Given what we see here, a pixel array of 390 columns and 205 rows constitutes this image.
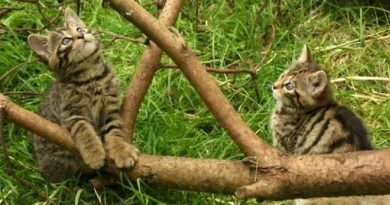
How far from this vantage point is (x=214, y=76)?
4.69 m

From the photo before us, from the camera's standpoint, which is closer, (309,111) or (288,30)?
(309,111)

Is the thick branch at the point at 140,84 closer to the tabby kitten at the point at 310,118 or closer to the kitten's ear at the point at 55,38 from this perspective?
the kitten's ear at the point at 55,38

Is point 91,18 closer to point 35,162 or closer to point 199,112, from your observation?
point 199,112

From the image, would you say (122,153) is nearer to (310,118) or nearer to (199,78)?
(199,78)

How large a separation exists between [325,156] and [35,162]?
66.9 inches

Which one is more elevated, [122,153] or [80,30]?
[80,30]

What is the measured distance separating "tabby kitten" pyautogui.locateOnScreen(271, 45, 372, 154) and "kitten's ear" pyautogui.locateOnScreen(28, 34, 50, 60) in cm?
116

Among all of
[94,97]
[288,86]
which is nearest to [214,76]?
[288,86]

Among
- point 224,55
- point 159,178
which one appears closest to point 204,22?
point 224,55

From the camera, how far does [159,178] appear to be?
3158 mm

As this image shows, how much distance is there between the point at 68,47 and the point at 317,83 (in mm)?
1211

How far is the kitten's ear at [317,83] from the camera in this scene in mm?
3484

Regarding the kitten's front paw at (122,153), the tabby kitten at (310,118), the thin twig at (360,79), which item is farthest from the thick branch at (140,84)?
the thin twig at (360,79)

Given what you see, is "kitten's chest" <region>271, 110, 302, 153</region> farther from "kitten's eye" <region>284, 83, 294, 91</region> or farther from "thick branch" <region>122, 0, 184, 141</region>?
"thick branch" <region>122, 0, 184, 141</region>
